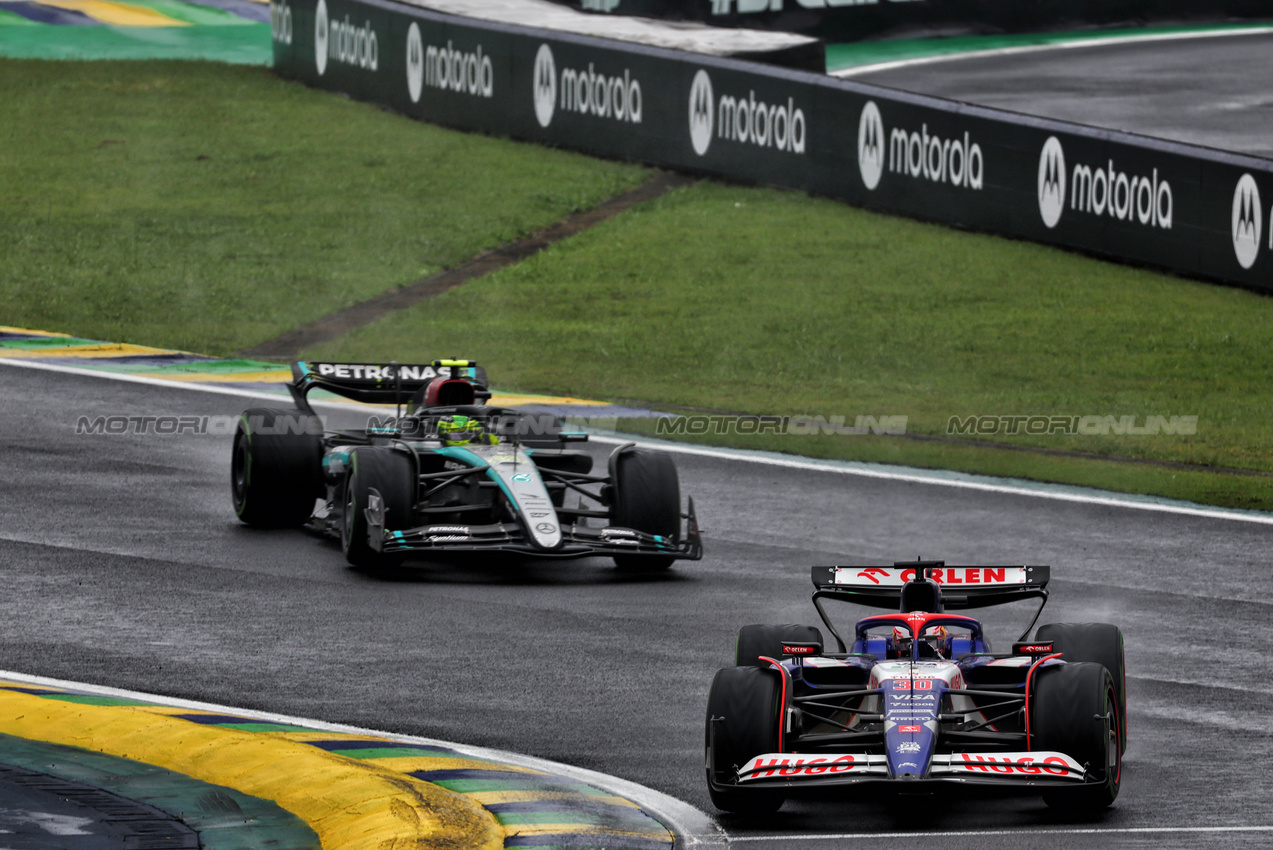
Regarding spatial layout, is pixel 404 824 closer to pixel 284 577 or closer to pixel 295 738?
pixel 295 738

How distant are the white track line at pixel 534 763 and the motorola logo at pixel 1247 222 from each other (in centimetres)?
1465

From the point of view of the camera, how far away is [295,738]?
Result: 873 cm

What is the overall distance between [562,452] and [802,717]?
5867 mm

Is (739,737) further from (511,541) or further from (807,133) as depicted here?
(807,133)

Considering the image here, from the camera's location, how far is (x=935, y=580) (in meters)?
9.17

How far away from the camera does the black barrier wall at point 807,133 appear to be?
22188 mm

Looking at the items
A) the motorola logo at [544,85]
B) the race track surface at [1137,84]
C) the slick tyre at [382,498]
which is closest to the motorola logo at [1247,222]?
the race track surface at [1137,84]

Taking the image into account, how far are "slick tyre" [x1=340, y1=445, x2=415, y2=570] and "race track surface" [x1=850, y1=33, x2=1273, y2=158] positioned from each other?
15916 millimetres

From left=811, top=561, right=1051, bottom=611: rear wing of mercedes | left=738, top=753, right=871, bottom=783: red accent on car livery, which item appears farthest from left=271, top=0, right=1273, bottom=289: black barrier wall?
left=738, top=753, right=871, bottom=783: red accent on car livery

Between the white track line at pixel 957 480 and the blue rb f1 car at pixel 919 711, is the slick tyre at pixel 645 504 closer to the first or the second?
the white track line at pixel 957 480

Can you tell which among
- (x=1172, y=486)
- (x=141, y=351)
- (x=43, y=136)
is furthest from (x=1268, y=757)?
(x=43, y=136)

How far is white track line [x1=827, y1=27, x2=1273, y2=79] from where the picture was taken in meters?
32.8

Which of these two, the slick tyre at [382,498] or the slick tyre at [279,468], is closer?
the slick tyre at [382,498]

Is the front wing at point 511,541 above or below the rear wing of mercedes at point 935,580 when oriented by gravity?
below
